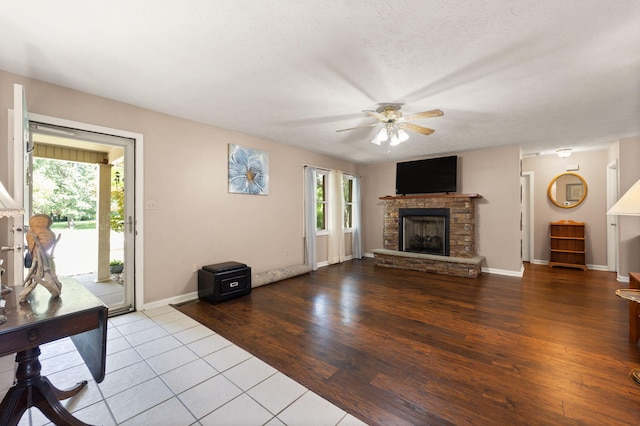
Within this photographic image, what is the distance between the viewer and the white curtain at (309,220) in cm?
536

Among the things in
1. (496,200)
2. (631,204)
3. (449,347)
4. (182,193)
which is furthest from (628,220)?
(182,193)

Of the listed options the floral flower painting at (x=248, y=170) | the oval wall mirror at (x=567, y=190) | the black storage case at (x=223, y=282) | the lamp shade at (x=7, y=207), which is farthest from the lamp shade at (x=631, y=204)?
the oval wall mirror at (x=567, y=190)

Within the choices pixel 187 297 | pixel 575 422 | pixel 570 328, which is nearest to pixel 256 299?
pixel 187 297

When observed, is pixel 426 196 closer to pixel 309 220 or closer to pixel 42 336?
pixel 309 220

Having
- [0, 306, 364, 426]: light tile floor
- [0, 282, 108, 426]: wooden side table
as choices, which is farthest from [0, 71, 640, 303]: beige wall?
[0, 282, 108, 426]: wooden side table

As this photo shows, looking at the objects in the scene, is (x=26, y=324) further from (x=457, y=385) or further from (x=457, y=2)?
(x=457, y=2)

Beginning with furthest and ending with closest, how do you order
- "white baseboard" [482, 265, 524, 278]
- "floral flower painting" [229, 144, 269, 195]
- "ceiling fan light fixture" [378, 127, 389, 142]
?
"white baseboard" [482, 265, 524, 278]
"floral flower painting" [229, 144, 269, 195]
"ceiling fan light fixture" [378, 127, 389, 142]

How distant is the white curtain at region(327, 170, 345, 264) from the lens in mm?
6047

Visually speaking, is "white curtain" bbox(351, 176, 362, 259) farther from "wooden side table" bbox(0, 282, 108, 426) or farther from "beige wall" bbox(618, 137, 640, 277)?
"wooden side table" bbox(0, 282, 108, 426)

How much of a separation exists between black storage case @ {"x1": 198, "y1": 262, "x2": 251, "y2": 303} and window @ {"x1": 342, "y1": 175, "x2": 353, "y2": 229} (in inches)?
136

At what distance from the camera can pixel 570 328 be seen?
8.99 ft

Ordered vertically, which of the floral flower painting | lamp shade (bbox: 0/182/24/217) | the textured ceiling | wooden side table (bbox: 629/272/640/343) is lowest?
wooden side table (bbox: 629/272/640/343)

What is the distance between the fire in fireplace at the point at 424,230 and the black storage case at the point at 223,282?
3671 mm

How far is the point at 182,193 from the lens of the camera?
3561 mm
